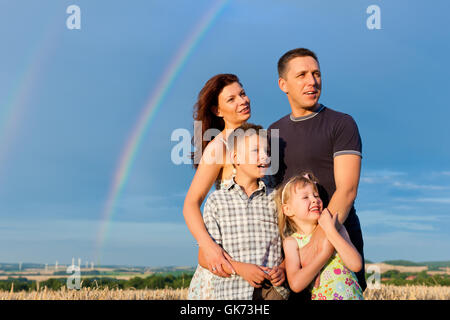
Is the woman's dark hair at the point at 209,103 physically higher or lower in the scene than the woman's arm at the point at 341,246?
higher

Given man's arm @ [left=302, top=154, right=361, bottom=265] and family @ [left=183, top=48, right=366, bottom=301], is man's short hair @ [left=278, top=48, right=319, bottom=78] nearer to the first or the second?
family @ [left=183, top=48, right=366, bottom=301]

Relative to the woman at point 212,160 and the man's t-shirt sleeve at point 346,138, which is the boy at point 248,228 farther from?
the man's t-shirt sleeve at point 346,138

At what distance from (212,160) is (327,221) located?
1.40 m

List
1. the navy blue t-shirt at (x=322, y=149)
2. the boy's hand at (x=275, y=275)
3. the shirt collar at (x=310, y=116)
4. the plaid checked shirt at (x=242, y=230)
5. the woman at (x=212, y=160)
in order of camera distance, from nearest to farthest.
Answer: the boy's hand at (x=275, y=275), the plaid checked shirt at (x=242, y=230), the woman at (x=212, y=160), the navy blue t-shirt at (x=322, y=149), the shirt collar at (x=310, y=116)

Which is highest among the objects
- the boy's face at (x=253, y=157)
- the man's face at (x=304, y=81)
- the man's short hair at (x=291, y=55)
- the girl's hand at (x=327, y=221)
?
the man's short hair at (x=291, y=55)

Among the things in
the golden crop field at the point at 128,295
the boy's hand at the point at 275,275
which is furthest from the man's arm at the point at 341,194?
the golden crop field at the point at 128,295

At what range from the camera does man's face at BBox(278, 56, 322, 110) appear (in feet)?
18.3

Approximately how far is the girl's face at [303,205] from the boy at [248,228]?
0.66 ft

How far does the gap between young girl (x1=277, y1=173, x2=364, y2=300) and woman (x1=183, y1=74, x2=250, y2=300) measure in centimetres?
61

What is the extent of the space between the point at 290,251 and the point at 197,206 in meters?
1.07

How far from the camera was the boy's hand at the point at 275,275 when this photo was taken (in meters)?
4.43

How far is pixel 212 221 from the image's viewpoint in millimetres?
4734
